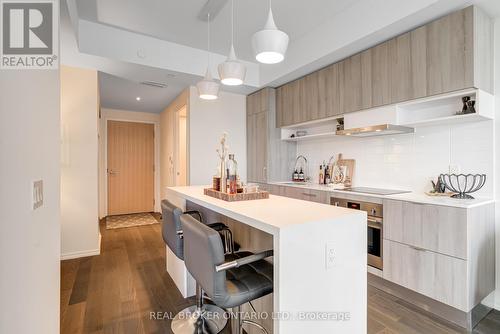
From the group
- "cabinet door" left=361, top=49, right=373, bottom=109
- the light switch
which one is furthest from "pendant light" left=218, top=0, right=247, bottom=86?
"cabinet door" left=361, top=49, right=373, bottom=109

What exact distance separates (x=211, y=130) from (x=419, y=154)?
2.82 m

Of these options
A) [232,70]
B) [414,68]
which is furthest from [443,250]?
A: [232,70]

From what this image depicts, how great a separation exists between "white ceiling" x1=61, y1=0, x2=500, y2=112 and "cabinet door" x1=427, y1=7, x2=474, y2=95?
100mm

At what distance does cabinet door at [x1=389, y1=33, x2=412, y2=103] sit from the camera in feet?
7.64

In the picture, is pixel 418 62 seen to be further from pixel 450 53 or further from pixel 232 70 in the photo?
pixel 232 70

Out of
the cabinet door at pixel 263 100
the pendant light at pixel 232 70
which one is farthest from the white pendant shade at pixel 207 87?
the cabinet door at pixel 263 100

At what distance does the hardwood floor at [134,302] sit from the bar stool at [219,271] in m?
0.81

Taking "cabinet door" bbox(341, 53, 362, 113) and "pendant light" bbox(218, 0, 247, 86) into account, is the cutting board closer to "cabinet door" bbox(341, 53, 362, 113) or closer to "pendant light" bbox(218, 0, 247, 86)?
"cabinet door" bbox(341, 53, 362, 113)

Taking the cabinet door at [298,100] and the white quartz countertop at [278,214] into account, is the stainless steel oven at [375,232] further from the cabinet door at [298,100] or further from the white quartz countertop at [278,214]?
the cabinet door at [298,100]

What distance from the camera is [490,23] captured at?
2.14 metres

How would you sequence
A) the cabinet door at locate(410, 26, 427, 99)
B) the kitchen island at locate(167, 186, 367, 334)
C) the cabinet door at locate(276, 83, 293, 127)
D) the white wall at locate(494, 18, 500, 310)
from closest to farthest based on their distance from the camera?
1. the kitchen island at locate(167, 186, 367, 334)
2. the white wall at locate(494, 18, 500, 310)
3. the cabinet door at locate(410, 26, 427, 99)
4. the cabinet door at locate(276, 83, 293, 127)

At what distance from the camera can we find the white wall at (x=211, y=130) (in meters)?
3.92

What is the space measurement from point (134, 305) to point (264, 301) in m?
1.21

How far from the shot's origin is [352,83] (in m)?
2.84
